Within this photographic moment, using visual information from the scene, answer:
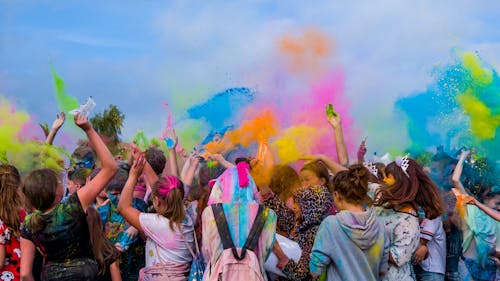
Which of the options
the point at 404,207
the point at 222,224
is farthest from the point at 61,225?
the point at 404,207

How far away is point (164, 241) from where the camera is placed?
18.2 ft

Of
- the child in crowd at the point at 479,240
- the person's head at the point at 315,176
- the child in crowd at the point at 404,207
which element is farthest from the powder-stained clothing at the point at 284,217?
the child in crowd at the point at 479,240

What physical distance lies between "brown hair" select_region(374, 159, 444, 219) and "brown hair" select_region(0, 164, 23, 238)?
10.2ft

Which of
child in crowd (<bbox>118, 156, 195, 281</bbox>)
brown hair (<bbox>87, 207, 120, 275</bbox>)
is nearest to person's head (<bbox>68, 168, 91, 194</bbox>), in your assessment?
child in crowd (<bbox>118, 156, 195, 281</bbox>)

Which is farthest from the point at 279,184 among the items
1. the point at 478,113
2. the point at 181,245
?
the point at 478,113

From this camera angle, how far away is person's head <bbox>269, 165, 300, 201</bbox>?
259 inches

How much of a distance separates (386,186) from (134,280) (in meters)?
2.56

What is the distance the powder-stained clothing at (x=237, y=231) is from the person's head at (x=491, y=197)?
344cm

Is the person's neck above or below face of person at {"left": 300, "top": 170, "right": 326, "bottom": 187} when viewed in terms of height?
below

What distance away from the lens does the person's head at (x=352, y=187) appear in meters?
5.29

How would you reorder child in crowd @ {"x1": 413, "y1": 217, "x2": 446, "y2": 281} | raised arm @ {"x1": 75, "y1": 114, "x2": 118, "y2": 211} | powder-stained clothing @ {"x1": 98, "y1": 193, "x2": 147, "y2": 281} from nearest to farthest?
raised arm @ {"x1": 75, "y1": 114, "x2": 118, "y2": 211}
powder-stained clothing @ {"x1": 98, "y1": 193, "x2": 147, "y2": 281}
child in crowd @ {"x1": 413, "y1": 217, "x2": 446, "y2": 281}

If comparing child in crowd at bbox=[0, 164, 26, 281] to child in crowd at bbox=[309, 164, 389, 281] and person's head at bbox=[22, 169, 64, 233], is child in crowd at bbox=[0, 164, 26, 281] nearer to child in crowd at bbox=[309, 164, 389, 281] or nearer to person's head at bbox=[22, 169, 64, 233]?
person's head at bbox=[22, 169, 64, 233]

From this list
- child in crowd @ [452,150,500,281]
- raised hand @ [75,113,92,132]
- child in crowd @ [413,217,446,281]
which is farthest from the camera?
child in crowd @ [452,150,500,281]

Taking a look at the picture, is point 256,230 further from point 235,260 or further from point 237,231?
point 235,260
